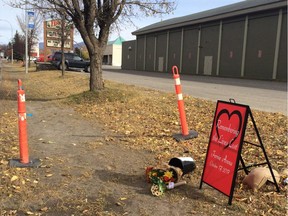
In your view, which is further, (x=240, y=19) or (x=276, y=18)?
(x=240, y=19)

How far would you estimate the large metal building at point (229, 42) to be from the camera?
27875 millimetres

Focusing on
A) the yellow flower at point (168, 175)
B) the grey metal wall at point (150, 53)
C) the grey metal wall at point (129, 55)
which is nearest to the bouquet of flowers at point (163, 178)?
the yellow flower at point (168, 175)

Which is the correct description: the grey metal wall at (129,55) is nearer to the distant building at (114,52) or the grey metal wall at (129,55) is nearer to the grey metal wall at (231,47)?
the grey metal wall at (231,47)

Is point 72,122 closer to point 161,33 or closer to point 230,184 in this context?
point 230,184

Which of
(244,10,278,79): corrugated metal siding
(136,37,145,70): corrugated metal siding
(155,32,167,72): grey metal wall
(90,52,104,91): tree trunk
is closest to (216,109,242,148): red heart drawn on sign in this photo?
(90,52,104,91): tree trunk

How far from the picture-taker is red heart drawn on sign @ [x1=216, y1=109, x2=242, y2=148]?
12.1 feet

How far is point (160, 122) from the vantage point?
25.2 feet

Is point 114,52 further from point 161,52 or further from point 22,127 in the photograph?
point 22,127

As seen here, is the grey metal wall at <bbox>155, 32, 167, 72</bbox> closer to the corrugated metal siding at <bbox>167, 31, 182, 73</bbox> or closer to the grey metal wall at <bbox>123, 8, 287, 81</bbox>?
the grey metal wall at <bbox>123, 8, 287, 81</bbox>

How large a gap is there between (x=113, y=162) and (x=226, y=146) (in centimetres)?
192

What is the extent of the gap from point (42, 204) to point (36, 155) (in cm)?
182

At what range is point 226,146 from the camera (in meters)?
3.81

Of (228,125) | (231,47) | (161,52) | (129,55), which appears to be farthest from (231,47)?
(228,125)

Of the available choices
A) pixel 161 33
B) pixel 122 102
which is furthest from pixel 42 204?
pixel 161 33
